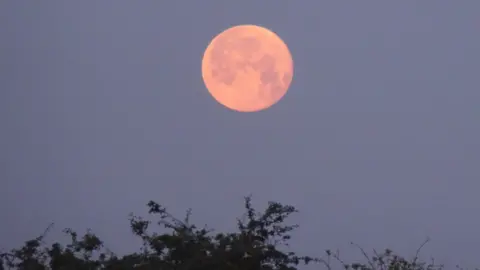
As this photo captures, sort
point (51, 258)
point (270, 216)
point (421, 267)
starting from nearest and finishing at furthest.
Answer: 1. point (270, 216)
2. point (51, 258)
3. point (421, 267)

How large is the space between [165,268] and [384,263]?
6.83m

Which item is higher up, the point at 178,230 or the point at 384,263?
the point at 384,263

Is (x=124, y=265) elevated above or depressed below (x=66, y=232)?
below

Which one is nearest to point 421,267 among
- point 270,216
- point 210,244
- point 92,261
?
point 270,216

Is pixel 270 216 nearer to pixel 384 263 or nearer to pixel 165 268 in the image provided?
pixel 165 268

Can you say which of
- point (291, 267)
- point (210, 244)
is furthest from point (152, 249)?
point (291, 267)

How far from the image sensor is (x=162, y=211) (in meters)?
17.8

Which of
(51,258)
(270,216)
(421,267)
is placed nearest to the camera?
(270,216)

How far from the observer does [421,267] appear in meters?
20.9

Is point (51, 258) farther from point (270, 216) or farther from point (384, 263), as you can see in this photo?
point (384, 263)

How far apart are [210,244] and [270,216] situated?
5.62 feet

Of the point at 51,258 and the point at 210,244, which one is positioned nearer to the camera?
the point at 210,244

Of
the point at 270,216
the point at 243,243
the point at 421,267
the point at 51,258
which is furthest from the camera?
the point at 421,267

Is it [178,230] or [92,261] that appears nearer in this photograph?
[178,230]
